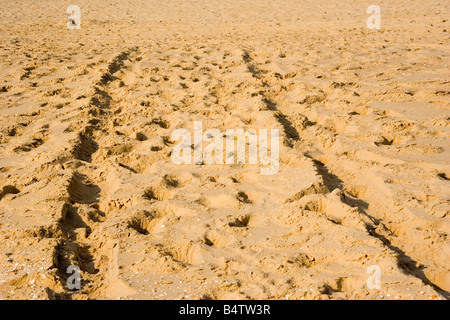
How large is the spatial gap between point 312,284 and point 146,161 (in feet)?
5.85

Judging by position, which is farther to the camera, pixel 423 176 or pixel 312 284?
pixel 423 176

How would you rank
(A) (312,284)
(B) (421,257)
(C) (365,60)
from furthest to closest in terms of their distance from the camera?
(C) (365,60)
(B) (421,257)
(A) (312,284)

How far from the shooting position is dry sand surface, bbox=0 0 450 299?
2.06 meters

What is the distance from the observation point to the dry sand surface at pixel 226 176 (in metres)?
2.06

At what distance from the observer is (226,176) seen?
9.94 feet

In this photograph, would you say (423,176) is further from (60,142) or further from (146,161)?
(60,142)

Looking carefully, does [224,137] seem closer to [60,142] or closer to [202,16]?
[60,142]

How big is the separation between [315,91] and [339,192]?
2.23 metres

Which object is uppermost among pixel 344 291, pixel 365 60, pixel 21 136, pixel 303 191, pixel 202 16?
pixel 202 16

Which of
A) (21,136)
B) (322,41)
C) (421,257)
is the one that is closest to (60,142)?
(21,136)

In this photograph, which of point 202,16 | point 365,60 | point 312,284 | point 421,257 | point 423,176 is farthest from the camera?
point 202,16

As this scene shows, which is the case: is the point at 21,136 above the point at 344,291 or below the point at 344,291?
above

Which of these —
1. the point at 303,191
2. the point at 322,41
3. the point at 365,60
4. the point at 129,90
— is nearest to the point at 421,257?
the point at 303,191

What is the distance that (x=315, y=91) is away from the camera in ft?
15.3
